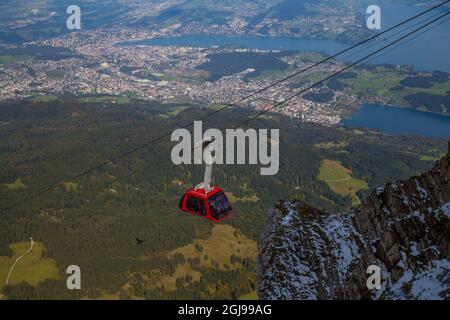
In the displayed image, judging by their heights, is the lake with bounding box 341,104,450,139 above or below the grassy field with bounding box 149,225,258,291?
above

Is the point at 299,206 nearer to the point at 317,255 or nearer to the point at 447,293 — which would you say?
the point at 317,255

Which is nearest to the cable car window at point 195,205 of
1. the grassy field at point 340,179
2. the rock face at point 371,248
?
the rock face at point 371,248

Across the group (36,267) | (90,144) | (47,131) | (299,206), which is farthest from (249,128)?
(299,206)

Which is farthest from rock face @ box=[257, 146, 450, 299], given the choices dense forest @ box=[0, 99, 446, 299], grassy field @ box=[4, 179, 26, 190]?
grassy field @ box=[4, 179, 26, 190]

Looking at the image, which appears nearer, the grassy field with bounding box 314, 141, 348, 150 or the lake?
the grassy field with bounding box 314, 141, 348, 150

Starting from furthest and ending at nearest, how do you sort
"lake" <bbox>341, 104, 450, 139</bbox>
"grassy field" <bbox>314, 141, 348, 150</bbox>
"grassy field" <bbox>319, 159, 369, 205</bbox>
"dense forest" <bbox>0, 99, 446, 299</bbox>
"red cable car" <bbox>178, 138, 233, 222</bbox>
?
"lake" <bbox>341, 104, 450, 139</bbox>
"grassy field" <bbox>314, 141, 348, 150</bbox>
"grassy field" <bbox>319, 159, 369, 205</bbox>
"dense forest" <bbox>0, 99, 446, 299</bbox>
"red cable car" <bbox>178, 138, 233, 222</bbox>

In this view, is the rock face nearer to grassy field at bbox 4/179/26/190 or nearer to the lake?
grassy field at bbox 4/179/26/190

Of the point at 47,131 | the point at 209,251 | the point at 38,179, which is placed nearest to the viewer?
the point at 209,251
